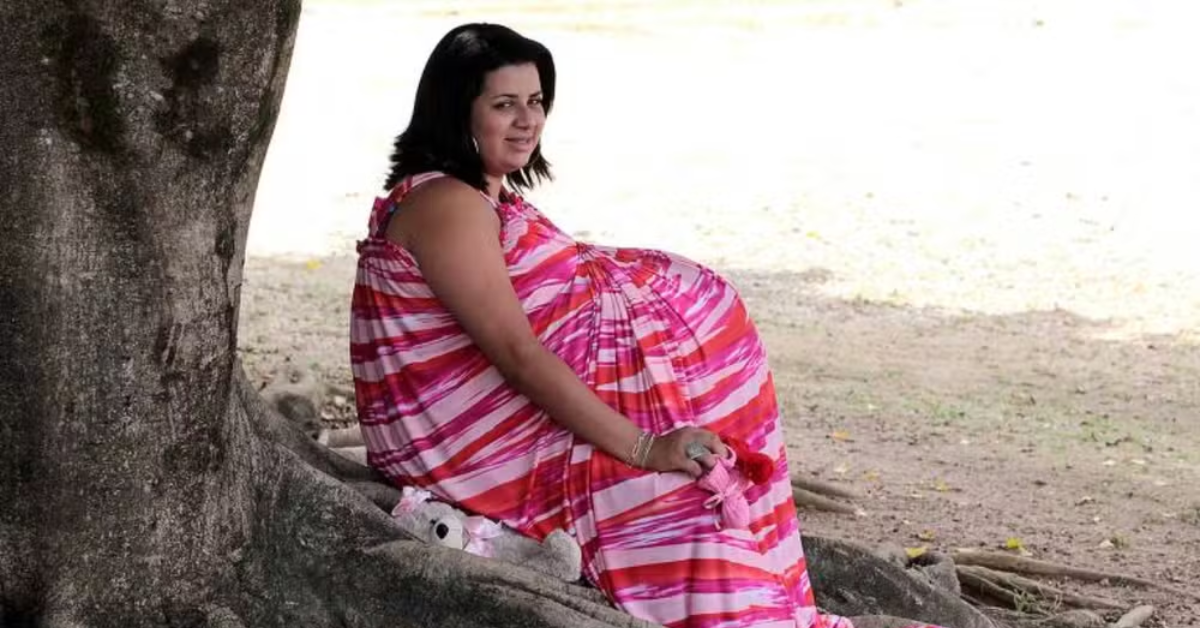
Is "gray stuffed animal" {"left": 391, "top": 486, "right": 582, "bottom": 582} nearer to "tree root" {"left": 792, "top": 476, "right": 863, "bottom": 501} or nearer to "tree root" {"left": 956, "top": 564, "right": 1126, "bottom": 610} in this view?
"tree root" {"left": 956, "top": 564, "right": 1126, "bottom": 610}

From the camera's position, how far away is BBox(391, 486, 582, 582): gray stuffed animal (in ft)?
13.7

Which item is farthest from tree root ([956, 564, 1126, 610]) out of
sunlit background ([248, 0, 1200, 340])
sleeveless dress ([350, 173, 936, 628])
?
sunlit background ([248, 0, 1200, 340])

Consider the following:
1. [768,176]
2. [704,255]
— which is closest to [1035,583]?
[704,255]

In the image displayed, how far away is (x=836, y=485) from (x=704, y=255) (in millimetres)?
5348

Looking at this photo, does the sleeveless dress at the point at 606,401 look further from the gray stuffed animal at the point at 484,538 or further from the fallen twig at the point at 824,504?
the fallen twig at the point at 824,504

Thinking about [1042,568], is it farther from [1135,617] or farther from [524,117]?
[524,117]

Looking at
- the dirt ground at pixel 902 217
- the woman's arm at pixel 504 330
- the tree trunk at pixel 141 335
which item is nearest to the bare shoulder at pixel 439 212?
the woman's arm at pixel 504 330

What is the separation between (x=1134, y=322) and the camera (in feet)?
34.4

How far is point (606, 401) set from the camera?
4.25m

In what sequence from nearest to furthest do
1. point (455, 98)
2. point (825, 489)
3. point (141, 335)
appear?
point (141, 335), point (455, 98), point (825, 489)

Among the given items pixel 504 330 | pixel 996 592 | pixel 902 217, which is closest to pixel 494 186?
pixel 504 330

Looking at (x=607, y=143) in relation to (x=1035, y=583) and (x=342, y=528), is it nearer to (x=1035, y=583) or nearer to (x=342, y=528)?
(x=1035, y=583)

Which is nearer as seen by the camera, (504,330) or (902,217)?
(504,330)

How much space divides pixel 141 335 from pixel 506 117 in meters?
1.03
